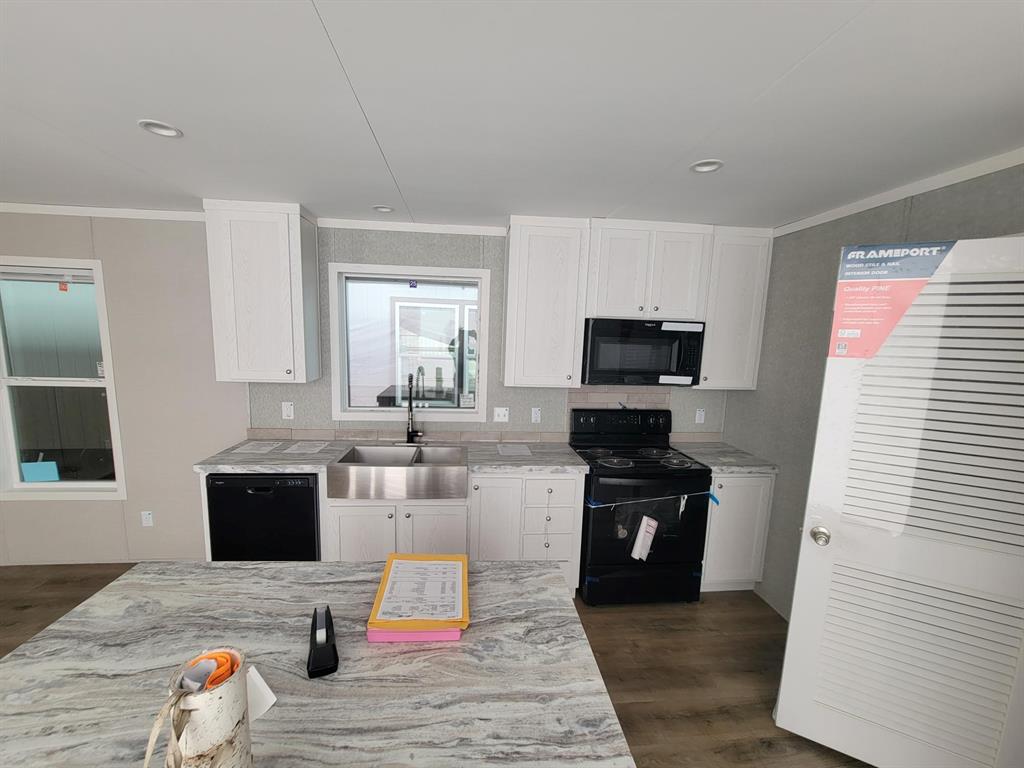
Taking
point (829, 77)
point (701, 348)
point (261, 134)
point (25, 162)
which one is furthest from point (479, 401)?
point (25, 162)

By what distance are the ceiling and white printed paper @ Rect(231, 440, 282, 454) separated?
1.59 metres

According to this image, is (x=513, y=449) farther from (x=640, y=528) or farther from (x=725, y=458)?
(x=725, y=458)

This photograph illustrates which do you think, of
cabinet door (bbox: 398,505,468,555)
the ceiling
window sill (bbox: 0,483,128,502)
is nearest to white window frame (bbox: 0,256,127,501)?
window sill (bbox: 0,483,128,502)

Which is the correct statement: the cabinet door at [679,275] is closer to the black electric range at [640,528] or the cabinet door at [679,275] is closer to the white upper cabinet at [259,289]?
the black electric range at [640,528]

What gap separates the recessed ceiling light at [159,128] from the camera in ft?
5.03

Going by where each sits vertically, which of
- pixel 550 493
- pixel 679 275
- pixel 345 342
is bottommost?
pixel 550 493

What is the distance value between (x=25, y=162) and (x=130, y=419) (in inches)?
64.8

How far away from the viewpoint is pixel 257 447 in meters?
2.74

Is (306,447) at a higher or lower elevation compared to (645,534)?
higher

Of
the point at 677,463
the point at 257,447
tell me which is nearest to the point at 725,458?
the point at 677,463

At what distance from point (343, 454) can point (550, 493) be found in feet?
4.52

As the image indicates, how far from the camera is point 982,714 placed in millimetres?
1442

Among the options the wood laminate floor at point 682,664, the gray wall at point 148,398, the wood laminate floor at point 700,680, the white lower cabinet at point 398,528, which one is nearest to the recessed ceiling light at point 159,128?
the gray wall at point 148,398

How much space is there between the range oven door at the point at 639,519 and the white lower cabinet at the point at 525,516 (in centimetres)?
11
